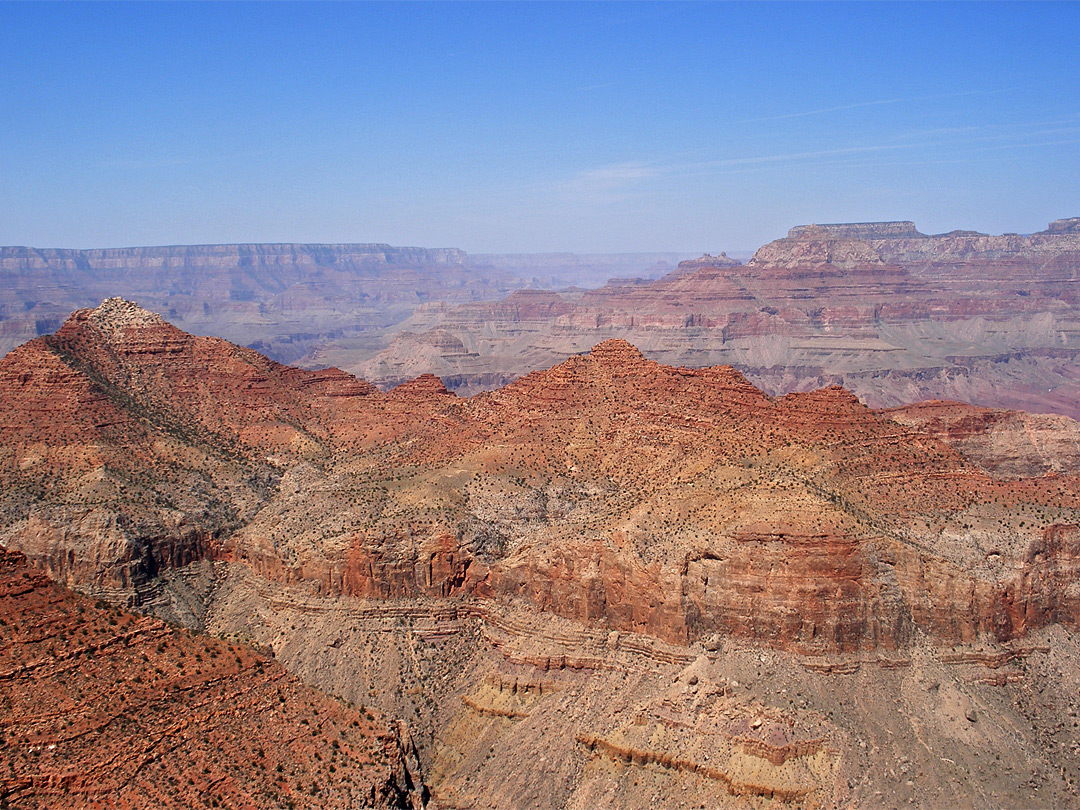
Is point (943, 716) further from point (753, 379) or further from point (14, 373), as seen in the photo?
point (753, 379)

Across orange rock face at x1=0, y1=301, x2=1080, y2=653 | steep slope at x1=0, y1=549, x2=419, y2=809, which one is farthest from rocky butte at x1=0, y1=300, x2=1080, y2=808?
steep slope at x1=0, y1=549, x2=419, y2=809

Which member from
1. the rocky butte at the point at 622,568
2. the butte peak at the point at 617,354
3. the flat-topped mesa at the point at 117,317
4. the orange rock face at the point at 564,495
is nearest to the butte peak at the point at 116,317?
the flat-topped mesa at the point at 117,317

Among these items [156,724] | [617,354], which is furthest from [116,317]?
[156,724]

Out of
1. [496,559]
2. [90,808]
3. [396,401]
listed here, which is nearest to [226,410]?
[396,401]

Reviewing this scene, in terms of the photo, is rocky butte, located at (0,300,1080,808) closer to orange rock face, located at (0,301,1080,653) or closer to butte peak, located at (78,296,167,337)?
orange rock face, located at (0,301,1080,653)

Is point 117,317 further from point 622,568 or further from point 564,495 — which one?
point 622,568

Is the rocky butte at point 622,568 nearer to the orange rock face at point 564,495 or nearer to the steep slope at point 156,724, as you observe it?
the orange rock face at point 564,495
